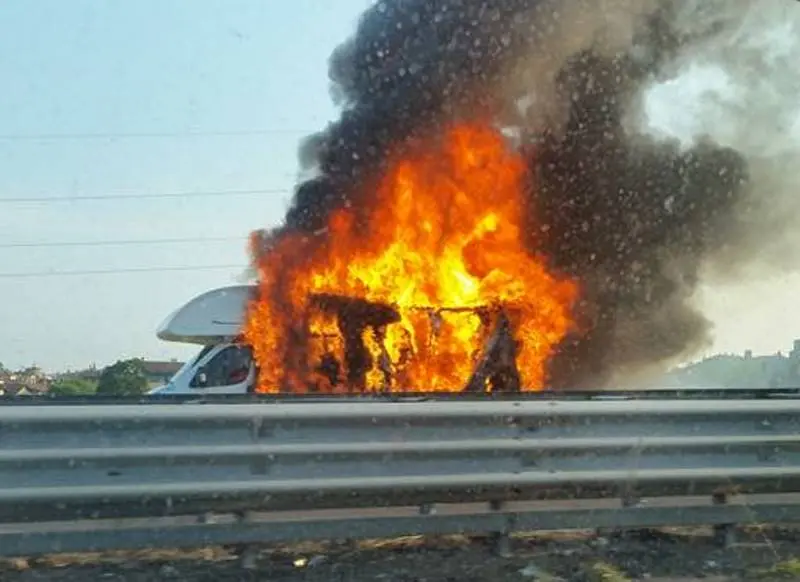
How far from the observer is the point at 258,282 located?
20.6 m

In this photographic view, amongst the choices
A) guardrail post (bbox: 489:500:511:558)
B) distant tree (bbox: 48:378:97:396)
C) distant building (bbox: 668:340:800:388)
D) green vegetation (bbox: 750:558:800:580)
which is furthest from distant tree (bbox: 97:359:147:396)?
green vegetation (bbox: 750:558:800:580)

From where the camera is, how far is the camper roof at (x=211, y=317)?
18.9 m

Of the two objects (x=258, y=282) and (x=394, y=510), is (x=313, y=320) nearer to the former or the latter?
(x=258, y=282)

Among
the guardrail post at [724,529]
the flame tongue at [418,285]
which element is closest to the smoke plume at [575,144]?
the flame tongue at [418,285]

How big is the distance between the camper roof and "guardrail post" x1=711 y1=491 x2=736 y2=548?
41.9ft

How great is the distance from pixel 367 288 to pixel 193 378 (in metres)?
3.18

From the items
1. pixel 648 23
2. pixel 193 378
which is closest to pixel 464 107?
pixel 648 23

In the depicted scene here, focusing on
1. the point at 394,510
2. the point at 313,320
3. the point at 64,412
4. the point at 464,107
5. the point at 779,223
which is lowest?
the point at 394,510

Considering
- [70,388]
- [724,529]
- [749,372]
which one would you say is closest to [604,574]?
[724,529]

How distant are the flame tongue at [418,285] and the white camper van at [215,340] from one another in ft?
0.88

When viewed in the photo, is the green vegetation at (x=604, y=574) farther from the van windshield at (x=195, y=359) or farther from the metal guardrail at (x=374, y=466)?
the van windshield at (x=195, y=359)

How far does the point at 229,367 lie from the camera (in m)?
18.8

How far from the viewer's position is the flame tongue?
17062 millimetres

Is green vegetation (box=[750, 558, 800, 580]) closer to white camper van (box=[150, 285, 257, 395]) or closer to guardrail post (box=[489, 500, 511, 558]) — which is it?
guardrail post (box=[489, 500, 511, 558])
